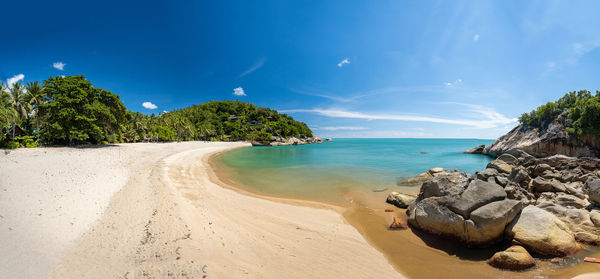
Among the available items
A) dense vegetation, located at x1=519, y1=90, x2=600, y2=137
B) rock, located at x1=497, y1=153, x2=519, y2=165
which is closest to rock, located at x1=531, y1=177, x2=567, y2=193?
rock, located at x1=497, y1=153, x2=519, y2=165

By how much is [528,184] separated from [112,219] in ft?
75.4

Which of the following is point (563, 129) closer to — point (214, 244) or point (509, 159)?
point (509, 159)

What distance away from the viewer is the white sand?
4.61 metres

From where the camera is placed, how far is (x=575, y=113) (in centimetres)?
3023

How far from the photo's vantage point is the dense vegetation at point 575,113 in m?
27.2

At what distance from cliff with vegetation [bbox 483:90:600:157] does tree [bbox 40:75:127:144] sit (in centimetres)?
7201

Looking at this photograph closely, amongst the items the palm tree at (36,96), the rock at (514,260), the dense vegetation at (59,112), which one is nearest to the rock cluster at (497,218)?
the rock at (514,260)

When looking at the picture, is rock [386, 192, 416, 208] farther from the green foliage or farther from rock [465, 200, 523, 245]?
the green foliage

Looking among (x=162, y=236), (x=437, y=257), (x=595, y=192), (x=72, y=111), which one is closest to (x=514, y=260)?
(x=437, y=257)

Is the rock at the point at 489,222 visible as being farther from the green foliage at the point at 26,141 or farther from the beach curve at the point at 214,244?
the green foliage at the point at 26,141

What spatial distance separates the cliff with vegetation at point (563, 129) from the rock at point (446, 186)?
133 feet

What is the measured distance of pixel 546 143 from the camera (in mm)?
33125

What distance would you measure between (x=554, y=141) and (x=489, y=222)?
46.2 metres

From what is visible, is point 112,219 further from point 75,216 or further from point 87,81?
point 87,81
